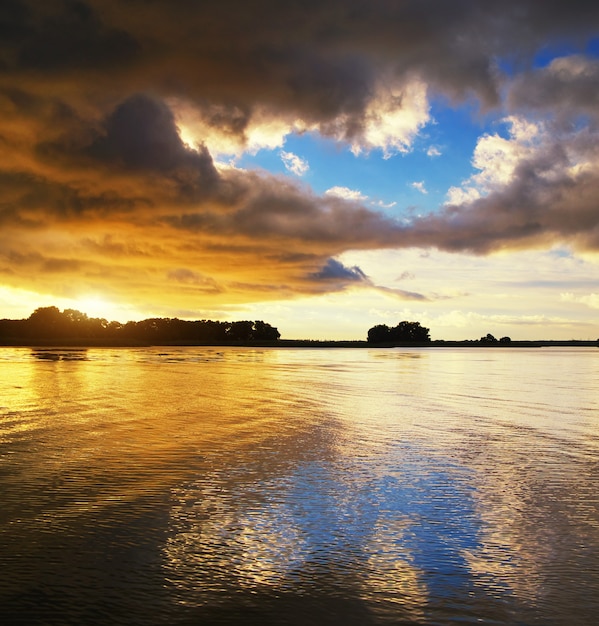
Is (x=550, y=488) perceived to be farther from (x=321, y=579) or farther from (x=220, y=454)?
(x=220, y=454)

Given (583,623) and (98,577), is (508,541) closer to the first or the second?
(583,623)

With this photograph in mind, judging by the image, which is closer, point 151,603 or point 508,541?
point 151,603

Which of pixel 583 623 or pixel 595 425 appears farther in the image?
pixel 595 425

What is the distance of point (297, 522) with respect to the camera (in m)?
11.6

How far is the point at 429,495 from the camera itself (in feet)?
45.3

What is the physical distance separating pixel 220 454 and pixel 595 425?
1633 cm

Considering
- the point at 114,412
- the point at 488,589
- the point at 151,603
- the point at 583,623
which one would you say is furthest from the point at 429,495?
the point at 114,412

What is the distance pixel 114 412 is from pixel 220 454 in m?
12.0

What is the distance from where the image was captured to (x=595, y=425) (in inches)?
1005

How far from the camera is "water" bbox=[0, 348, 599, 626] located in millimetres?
8023

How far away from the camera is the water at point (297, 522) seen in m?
8.02

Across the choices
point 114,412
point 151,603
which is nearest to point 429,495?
point 151,603

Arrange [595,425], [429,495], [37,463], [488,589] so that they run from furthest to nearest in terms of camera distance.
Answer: [595,425] → [37,463] → [429,495] → [488,589]

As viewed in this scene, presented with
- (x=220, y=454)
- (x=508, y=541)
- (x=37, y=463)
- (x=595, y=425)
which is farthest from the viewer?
(x=595, y=425)
